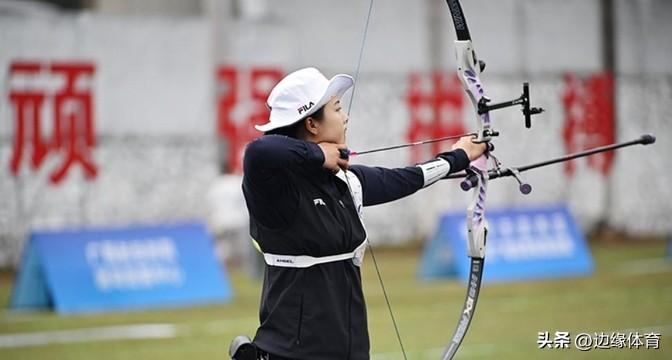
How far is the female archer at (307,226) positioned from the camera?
4980 millimetres

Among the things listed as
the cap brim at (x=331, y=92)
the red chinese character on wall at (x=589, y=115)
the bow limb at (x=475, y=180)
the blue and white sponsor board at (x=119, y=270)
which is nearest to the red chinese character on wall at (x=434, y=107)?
the red chinese character on wall at (x=589, y=115)

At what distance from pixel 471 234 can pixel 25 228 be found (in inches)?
590

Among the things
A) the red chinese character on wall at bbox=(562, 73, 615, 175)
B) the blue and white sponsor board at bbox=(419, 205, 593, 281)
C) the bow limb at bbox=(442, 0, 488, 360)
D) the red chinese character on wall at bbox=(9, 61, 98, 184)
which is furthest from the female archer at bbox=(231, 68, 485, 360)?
the red chinese character on wall at bbox=(562, 73, 615, 175)

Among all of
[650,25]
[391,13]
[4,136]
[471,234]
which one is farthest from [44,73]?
[471,234]

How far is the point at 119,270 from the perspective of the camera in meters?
14.5

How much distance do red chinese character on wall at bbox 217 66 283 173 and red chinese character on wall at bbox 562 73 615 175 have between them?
667 cm

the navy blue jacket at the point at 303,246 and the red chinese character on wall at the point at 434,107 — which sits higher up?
the navy blue jacket at the point at 303,246

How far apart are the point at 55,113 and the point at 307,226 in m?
15.1

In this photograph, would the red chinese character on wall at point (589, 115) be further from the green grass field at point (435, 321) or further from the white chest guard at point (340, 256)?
the white chest guard at point (340, 256)

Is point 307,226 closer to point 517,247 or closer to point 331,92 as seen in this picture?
point 331,92

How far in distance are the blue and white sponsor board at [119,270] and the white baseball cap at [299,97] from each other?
30.7ft

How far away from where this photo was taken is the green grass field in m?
11.0

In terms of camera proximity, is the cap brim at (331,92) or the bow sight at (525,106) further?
the bow sight at (525,106)

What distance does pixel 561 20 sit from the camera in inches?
992
